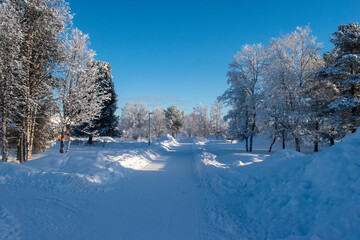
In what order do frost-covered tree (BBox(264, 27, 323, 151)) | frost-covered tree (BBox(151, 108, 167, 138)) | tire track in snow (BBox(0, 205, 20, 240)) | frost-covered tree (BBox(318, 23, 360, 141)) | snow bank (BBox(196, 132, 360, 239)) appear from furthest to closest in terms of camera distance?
frost-covered tree (BBox(151, 108, 167, 138)) → frost-covered tree (BBox(264, 27, 323, 151)) → frost-covered tree (BBox(318, 23, 360, 141)) → tire track in snow (BBox(0, 205, 20, 240)) → snow bank (BBox(196, 132, 360, 239))

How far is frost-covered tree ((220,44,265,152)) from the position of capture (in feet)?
65.5

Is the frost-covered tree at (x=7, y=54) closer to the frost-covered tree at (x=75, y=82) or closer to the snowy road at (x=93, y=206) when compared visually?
the frost-covered tree at (x=75, y=82)

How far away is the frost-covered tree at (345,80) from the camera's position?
1319 centimetres

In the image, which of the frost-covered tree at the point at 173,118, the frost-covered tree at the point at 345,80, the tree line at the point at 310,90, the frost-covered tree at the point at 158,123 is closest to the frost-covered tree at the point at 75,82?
the tree line at the point at 310,90

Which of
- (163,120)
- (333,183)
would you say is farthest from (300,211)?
(163,120)

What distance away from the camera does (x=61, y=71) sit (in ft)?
41.8

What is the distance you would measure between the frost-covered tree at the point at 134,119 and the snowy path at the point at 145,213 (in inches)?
2036

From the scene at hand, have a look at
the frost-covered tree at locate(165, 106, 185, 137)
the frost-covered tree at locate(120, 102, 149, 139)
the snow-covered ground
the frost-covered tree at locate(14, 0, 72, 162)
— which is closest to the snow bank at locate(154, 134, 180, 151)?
the frost-covered tree at locate(14, 0, 72, 162)

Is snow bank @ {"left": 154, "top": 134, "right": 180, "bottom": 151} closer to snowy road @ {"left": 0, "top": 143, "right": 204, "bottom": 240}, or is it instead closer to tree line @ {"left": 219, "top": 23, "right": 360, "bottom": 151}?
tree line @ {"left": 219, "top": 23, "right": 360, "bottom": 151}

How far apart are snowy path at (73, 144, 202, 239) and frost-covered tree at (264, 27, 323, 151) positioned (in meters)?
12.0

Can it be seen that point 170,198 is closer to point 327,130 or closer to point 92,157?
point 92,157

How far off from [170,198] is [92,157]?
20.0 ft

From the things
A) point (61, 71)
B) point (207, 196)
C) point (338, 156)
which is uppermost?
point (61, 71)

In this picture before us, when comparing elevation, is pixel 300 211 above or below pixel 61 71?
below
